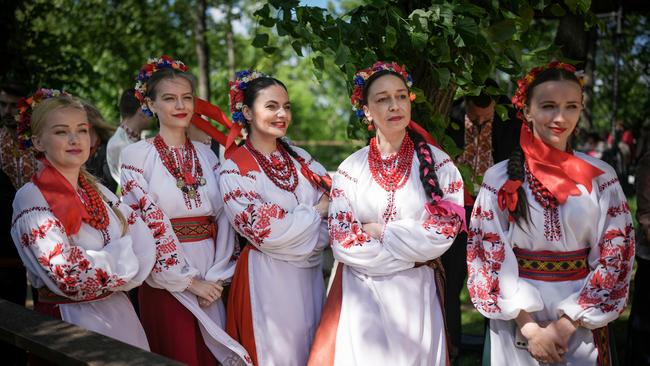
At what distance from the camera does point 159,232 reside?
3.04 m

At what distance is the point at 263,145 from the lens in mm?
3299

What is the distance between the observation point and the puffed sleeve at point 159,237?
303cm

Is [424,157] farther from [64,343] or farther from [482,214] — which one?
[64,343]

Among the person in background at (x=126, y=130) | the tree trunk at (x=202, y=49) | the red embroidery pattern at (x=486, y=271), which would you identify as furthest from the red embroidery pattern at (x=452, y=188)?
the tree trunk at (x=202, y=49)

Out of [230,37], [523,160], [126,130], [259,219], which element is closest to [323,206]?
[259,219]

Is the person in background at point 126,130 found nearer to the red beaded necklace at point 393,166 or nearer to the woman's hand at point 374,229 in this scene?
the red beaded necklace at point 393,166

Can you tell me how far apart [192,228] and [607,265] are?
1.89 meters

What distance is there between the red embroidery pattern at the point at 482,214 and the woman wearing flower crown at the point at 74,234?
1441 mm

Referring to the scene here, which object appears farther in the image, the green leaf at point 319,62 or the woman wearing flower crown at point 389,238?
the green leaf at point 319,62

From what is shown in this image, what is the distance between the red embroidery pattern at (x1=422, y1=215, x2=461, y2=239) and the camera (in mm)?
2797

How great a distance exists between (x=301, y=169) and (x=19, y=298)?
1.65 metres

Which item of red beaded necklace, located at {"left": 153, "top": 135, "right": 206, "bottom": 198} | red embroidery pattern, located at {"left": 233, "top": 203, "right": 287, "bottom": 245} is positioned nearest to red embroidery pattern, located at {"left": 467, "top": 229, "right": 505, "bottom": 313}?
red embroidery pattern, located at {"left": 233, "top": 203, "right": 287, "bottom": 245}

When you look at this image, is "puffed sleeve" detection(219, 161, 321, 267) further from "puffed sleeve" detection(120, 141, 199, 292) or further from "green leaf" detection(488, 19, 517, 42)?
"green leaf" detection(488, 19, 517, 42)

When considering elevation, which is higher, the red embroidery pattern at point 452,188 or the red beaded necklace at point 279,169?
the red beaded necklace at point 279,169
